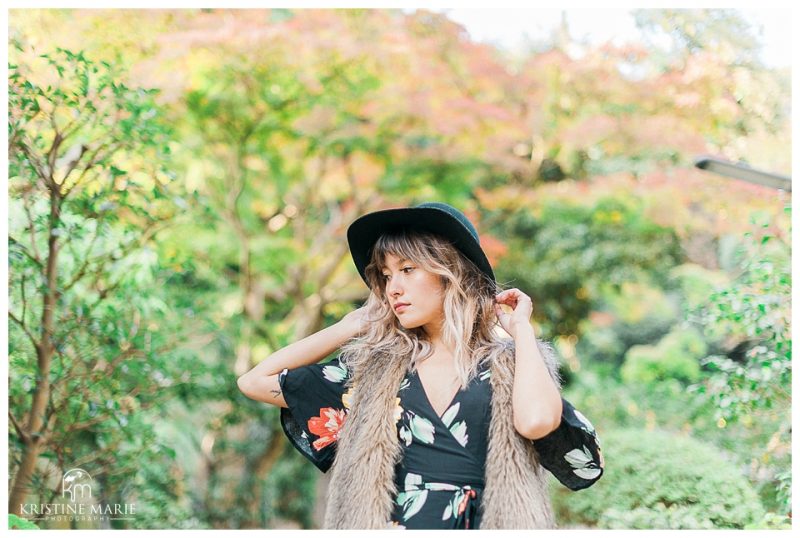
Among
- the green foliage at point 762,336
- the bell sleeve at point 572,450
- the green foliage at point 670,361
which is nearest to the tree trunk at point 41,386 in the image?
the bell sleeve at point 572,450

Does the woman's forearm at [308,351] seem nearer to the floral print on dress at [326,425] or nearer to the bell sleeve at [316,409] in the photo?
the bell sleeve at [316,409]

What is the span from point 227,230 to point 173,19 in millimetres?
1753

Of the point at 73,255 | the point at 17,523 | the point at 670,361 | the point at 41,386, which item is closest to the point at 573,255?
the point at 670,361

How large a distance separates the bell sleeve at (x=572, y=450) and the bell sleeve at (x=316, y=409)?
52 centimetres

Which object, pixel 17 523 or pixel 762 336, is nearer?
pixel 17 523

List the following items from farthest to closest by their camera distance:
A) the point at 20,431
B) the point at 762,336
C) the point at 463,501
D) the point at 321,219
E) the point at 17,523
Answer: the point at 321,219 < the point at 762,336 < the point at 20,431 < the point at 17,523 < the point at 463,501

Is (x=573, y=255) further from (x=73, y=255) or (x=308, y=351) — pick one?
(x=308, y=351)

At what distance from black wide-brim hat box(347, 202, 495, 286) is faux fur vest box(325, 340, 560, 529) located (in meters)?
0.24

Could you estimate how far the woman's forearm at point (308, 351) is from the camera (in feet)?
6.28

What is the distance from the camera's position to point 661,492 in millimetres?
4098

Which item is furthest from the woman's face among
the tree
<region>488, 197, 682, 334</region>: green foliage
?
<region>488, 197, 682, 334</region>: green foliage

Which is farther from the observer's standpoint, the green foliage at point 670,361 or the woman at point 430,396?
the green foliage at point 670,361

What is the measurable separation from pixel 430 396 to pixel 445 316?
197 millimetres

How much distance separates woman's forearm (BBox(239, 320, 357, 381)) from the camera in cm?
191
